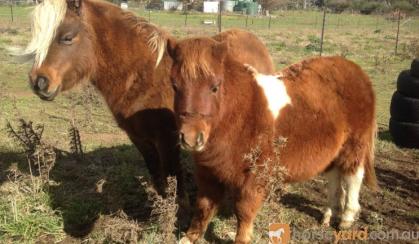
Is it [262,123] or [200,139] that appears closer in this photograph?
[200,139]

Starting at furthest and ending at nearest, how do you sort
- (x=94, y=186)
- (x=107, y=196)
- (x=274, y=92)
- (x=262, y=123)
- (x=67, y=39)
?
(x=94, y=186)
(x=107, y=196)
(x=67, y=39)
(x=274, y=92)
(x=262, y=123)

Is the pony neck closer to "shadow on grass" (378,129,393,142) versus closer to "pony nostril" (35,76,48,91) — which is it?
"pony nostril" (35,76,48,91)

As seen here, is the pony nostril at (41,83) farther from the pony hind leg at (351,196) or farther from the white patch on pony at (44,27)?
the pony hind leg at (351,196)

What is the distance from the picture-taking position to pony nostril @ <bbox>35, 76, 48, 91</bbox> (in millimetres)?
3736

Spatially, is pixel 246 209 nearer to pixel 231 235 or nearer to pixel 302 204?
pixel 231 235

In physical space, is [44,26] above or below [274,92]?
above

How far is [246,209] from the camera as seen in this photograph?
137 inches

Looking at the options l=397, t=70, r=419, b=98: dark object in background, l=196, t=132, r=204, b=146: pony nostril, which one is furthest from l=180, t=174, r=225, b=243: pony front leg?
l=397, t=70, r=419, b=98: dark object in background

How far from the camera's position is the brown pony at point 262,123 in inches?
120

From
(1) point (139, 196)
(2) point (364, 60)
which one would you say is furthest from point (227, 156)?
(2) point (364, 60)

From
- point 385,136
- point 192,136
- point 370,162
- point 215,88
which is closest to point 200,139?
point 192,136

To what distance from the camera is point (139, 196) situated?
4.88m

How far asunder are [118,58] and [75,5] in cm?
62

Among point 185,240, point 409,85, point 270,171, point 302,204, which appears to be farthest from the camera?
point 409,85
